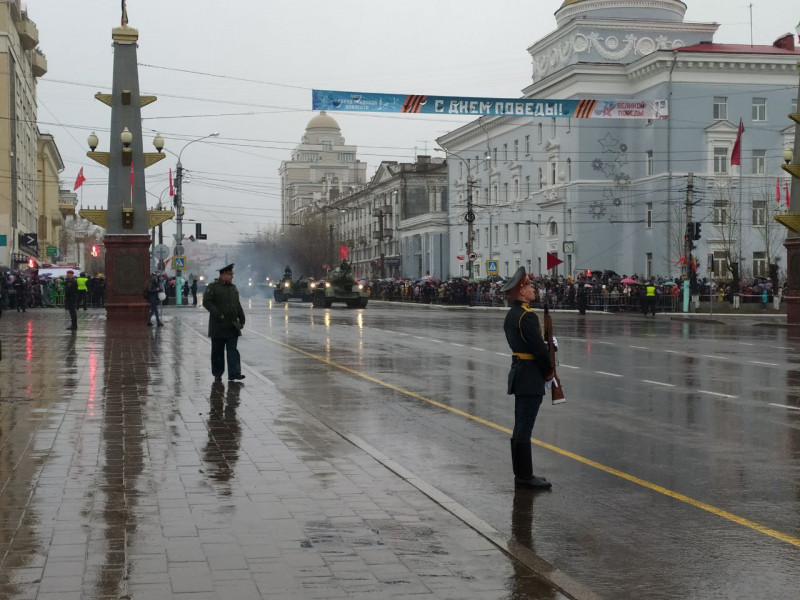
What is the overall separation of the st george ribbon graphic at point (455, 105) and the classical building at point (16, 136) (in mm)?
27602

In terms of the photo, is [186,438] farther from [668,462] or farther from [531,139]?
[531,139]

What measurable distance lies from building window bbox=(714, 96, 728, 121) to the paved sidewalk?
193 ft

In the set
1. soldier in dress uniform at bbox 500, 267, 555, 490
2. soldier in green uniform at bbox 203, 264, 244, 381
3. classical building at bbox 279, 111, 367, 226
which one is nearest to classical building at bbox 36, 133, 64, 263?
soldier in green uniform at bbox 203, 264, 244, 381

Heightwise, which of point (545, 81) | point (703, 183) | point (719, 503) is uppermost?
point (545, 81)

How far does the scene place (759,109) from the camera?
6775cm

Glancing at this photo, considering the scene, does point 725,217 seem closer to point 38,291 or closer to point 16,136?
point 38,291

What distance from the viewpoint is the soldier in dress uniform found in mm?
8578

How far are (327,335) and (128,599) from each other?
24818mm

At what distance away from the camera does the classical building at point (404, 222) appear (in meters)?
102

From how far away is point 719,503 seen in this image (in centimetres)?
816

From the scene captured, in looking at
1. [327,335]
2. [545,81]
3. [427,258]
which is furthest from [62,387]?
[427,258]

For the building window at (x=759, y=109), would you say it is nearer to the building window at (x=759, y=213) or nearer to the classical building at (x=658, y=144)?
the classical building at (x=658, y=144)

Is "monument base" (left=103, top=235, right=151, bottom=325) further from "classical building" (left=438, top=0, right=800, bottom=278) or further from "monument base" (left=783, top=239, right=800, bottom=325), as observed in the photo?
"classical building" (left=438, top=0, right=800, bottom=278)

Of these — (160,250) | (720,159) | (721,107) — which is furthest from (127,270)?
(721,107)
